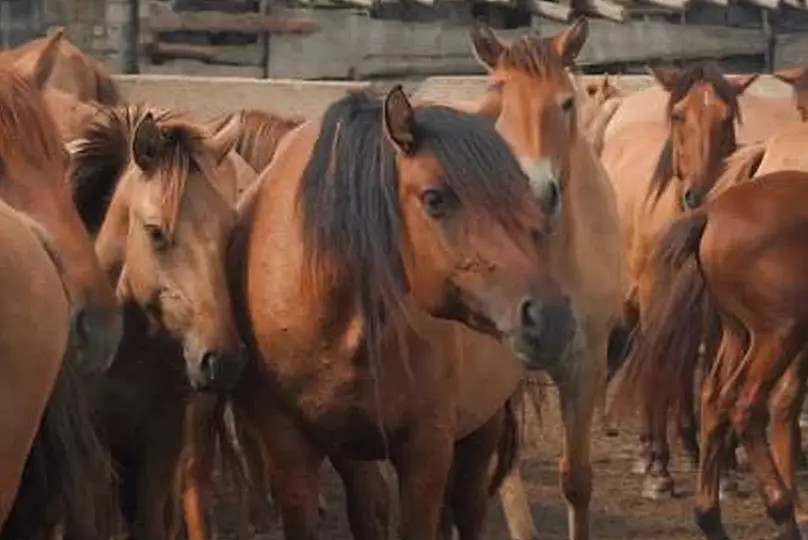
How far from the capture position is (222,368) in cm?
594

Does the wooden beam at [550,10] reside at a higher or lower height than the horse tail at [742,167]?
lower

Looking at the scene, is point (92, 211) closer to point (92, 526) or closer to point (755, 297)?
point (92, 526)

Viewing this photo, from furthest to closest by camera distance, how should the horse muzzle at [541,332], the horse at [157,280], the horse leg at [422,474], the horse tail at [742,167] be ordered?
the horse tail at [742,167]
the horse at [157,280]
the horse leg at [422,474]
the horse muzzle at [541,332]

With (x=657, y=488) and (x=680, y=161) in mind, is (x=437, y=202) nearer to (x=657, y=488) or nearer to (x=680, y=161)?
(x=657, y=488)

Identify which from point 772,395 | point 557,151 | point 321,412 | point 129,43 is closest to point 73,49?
point 557,151

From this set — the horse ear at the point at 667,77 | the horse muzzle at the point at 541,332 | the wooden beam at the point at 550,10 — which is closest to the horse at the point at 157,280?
the horse muzzle at the point at 541,332

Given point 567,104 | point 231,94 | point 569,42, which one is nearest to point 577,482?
point 567,104

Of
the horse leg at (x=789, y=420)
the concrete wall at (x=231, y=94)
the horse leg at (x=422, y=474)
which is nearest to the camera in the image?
the horse leg at (x=422, y=474)

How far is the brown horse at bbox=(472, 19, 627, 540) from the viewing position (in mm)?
7820

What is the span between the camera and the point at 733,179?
10.5 m

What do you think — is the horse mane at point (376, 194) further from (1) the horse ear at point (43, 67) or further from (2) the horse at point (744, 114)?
(2) the horse at point (744, 114)

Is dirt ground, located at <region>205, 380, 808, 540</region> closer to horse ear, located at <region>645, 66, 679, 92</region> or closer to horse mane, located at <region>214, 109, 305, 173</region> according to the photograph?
horse mane, located at <region>214, 109, 305, 173</region>

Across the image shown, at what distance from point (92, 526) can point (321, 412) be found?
0.73 m

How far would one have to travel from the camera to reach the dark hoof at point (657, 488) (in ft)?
32.5
